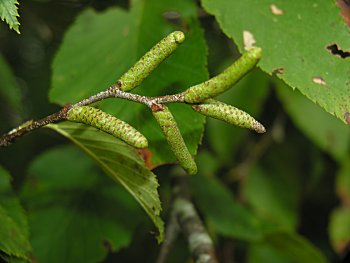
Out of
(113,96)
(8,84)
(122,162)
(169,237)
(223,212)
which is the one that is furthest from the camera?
(223,212)

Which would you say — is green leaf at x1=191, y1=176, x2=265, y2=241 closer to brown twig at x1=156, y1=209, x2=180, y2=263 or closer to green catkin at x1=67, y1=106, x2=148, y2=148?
brown twig at x1=156, y1=209, x2=180, y2=263

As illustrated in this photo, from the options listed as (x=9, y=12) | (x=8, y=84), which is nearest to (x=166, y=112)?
(x=9, y=12)

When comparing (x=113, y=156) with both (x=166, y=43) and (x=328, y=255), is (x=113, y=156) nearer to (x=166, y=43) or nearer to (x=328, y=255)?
(x=166, y=43)

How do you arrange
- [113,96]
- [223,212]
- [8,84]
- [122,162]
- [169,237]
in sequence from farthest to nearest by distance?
1. [223,212]
2. [8,84]
3. [169,237]
4. [122,162]
5. [113,96]

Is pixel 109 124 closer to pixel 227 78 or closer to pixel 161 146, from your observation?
pixel 227 78

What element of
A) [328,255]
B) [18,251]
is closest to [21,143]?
[328,255]

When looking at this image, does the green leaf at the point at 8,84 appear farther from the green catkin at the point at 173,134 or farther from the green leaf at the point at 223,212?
the green catkin at the point at 173,134

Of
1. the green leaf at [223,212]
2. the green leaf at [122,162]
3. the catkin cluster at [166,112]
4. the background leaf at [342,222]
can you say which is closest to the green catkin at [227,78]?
the catkin cluster at [166,112]
